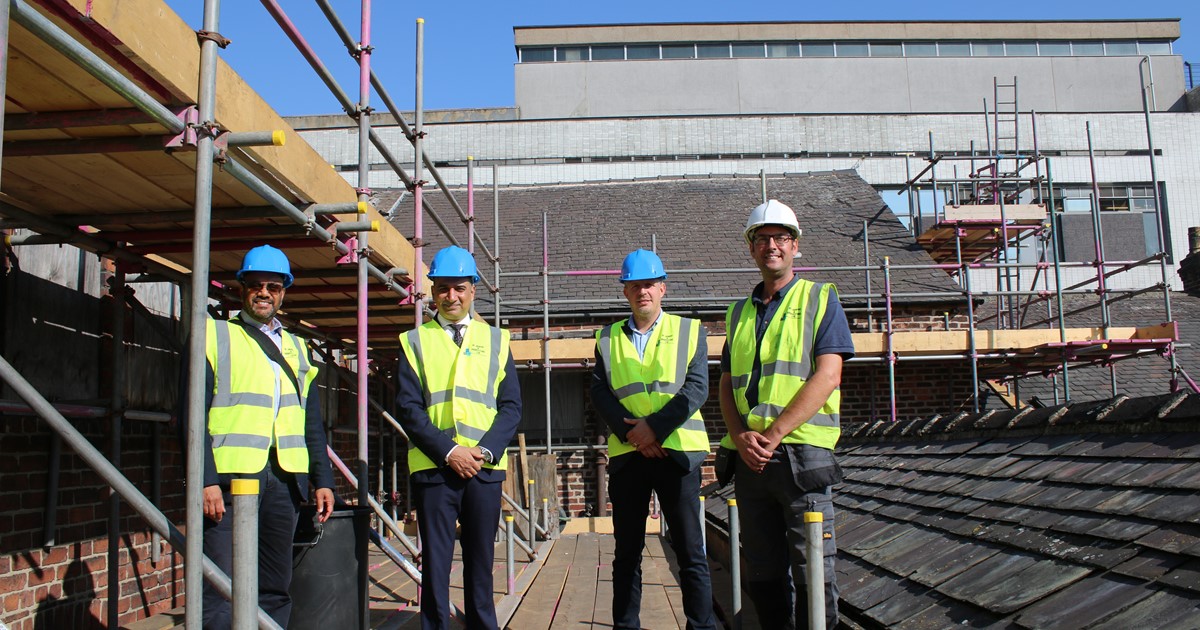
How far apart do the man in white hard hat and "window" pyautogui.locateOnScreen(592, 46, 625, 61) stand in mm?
27985

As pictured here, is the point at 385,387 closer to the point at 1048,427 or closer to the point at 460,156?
the point at 1048,427

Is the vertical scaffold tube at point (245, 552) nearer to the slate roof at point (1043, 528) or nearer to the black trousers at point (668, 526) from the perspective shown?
the black trousers at point (668, 526)

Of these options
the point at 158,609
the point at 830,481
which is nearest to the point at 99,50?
the point at 830,481

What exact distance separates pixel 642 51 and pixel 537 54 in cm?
336

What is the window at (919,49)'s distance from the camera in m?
30.8

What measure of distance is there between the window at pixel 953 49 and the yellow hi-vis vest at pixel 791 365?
30.1 metres

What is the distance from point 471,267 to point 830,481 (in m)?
1.80

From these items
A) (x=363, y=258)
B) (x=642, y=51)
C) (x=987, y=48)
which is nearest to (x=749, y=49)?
(x=642, y=51)

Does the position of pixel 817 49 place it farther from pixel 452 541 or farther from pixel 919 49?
pixel 452 541

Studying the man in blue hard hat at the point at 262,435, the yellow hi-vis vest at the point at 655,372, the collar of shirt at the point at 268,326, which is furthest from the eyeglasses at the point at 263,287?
the yellow hi-vis vest at the point at 655,372

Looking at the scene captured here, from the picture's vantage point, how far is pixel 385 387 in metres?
11.8

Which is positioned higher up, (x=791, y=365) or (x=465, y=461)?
(x=791, y=365)

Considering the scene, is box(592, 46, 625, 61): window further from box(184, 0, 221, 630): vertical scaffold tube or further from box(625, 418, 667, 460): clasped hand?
box(184, 0, 221, 630): vertical scaffold tube

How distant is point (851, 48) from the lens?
101 feet
